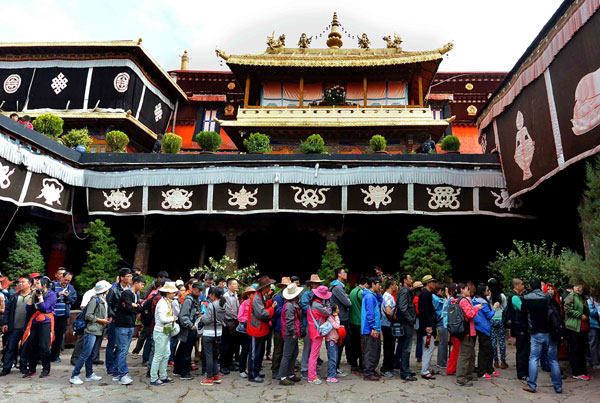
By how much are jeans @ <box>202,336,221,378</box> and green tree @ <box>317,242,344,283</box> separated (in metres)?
5.47

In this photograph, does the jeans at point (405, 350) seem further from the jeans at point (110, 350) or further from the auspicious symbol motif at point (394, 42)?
the auspicious symbol motif at point (394, 42)

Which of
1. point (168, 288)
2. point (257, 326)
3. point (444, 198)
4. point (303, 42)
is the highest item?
point (303, 42)

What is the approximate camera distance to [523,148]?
34.9ft

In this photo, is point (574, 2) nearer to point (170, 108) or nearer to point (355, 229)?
point (355, 229)

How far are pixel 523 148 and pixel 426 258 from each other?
3700 mm

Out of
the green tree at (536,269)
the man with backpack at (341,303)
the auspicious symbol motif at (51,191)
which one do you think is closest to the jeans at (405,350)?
the man with backpack at (341,303)

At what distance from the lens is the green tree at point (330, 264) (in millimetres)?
11586

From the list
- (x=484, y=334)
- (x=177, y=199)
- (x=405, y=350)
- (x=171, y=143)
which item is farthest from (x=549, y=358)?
(x=171, y=143)

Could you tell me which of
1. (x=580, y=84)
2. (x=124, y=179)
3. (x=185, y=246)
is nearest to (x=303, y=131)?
(x=185, y=246)

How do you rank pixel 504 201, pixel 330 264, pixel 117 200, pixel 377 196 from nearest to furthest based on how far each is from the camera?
pixel 330 264 < pixel 504 201 < pixel 377 196 < pixel 117 200

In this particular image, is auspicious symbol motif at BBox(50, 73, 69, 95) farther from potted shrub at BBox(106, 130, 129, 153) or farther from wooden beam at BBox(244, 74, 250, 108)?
wooden beam at BBox(244, 74, 250, 108)

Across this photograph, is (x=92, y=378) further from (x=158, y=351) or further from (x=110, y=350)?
(x=158, y=351)

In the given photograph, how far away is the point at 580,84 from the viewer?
8023 mm

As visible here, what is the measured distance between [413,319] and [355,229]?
22.8ft
